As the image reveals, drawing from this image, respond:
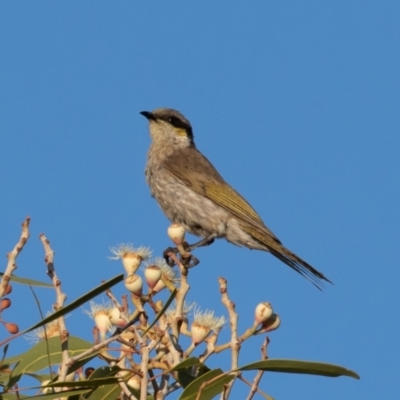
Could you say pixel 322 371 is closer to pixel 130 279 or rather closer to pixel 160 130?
pixel 130 279

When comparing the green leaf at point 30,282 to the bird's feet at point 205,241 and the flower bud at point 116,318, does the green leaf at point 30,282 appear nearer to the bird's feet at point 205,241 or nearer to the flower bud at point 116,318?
the flower bud at point 116,318

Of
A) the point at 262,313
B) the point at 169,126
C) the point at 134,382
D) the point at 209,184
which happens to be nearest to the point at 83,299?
the point at 134,382

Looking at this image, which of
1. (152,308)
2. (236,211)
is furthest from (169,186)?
(152,308)

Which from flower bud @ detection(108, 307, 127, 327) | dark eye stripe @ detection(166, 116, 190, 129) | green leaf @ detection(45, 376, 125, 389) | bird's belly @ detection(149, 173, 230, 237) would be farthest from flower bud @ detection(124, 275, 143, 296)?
dark eye stripe @ detection(166, 116, 190, 129)

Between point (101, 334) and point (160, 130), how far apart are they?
5778 mm

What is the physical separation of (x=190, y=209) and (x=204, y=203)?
15 cm

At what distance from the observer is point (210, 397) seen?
2451 millimetres

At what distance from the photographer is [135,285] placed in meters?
2.52

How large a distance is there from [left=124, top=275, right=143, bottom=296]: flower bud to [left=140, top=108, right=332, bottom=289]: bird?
402cm

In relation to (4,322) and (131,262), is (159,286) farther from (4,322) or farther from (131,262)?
(4,322)

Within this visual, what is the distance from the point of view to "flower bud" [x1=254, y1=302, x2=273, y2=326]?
255 centimetres

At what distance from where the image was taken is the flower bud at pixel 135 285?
8.25ft

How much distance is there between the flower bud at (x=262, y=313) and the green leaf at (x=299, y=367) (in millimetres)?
164

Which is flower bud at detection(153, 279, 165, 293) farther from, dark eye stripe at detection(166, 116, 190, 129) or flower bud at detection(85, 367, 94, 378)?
dark eye stripe at detection(166, 116, 190, 129)
